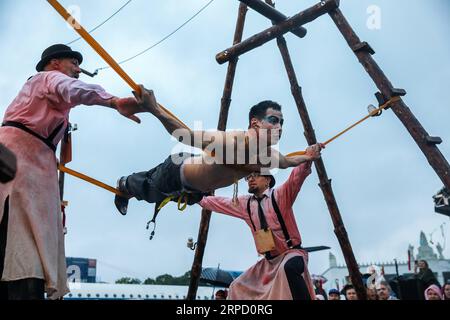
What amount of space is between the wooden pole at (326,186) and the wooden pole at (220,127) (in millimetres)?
777

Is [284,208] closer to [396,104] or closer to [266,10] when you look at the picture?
[396,104]

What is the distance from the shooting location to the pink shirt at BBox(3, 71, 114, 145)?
3.20 m

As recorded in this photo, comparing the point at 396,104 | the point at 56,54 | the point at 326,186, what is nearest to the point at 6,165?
the point at 56,54

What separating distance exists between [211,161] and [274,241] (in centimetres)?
157

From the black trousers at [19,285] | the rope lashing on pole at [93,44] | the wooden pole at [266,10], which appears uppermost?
the wooden pole at [266,10]

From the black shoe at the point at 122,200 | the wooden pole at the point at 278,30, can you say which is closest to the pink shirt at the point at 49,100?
the black shoe at the point at 122,200

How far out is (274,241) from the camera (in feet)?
17.7

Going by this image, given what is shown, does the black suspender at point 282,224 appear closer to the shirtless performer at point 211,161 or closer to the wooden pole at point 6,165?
the shirtless performer at point 211,161

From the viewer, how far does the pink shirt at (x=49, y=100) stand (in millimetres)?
3203

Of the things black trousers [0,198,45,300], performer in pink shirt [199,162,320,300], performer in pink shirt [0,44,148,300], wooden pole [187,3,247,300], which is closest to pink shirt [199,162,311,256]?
performer in pink shirt [199,162,320,300]

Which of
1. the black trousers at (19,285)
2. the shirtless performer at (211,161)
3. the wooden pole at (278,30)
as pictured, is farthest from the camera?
the wooden pole at (278,30)
